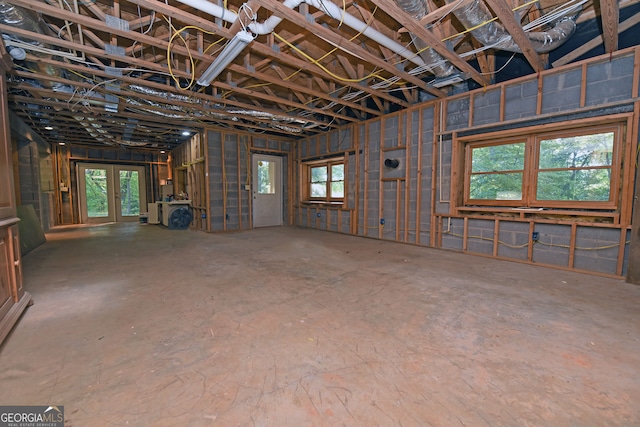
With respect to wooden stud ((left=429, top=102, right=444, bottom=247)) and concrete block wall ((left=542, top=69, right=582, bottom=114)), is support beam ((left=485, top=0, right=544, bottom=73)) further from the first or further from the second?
wooden stud ((left=429, top=102, right=444, bottom=247))

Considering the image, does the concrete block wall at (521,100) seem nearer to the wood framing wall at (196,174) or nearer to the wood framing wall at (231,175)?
the wood framing wall at (231,175)

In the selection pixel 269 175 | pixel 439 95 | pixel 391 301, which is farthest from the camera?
pixel 269 175

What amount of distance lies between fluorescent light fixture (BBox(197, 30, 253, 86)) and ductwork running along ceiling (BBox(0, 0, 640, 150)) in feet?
0.05

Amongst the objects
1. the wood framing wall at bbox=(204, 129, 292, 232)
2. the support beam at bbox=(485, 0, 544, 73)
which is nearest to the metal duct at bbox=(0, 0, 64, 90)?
the wood framing wall at bbox=(204, 129, 292, 232)

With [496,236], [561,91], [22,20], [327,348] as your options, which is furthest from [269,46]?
[496,236]

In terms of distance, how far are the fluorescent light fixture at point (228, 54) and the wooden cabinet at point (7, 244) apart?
68.8 inches

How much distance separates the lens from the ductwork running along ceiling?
8.17 ft

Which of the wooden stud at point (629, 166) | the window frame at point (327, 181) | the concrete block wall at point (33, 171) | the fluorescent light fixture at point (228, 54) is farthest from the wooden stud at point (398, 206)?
the concrete block wall at point (33, 171)

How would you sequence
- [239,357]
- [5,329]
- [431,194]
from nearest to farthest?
[239,357] → [5,329] → [431,194]

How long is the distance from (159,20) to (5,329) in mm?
3089

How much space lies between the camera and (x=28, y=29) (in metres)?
2.53

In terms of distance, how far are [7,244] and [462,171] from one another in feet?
18.1

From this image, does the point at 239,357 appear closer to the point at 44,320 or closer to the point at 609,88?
the point at 44,320

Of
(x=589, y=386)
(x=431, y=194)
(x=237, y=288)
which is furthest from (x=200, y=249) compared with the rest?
(x=589, y=386)
